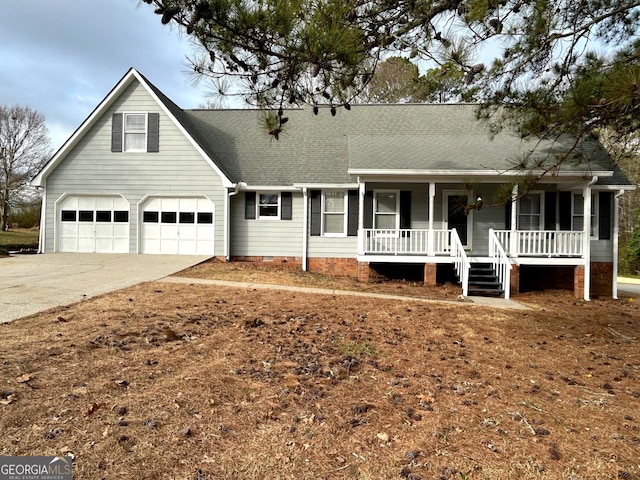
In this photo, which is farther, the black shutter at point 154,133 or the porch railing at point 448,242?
the black shutter at point 154,133

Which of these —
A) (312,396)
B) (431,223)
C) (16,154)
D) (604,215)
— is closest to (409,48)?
(312,396)

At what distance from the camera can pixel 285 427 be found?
305cm

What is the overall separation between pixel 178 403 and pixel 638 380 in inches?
187

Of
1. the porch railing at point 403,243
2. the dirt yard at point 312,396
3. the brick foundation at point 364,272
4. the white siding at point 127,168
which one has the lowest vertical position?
the dirt yard at point 312,396

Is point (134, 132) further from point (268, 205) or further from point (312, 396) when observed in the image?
point (312, 396)

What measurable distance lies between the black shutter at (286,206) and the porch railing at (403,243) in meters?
2.99

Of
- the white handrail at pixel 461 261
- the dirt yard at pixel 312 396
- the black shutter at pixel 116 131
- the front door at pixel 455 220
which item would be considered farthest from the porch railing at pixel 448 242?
the black shutter at pixel 116 131

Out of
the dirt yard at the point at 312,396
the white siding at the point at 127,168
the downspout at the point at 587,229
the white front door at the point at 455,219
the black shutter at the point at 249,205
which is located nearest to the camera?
the dirt yard at the point at 312,396

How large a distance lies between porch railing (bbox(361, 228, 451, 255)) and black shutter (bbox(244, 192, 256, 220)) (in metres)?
4.23

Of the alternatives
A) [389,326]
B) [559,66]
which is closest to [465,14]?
[559,66]

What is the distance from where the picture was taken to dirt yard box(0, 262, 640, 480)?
8.61ft

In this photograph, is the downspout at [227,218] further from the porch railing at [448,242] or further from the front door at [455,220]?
the front door at [455,220]

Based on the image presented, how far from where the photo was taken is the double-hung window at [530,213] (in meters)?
12.8

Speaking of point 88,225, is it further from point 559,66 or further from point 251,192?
point 559,66
